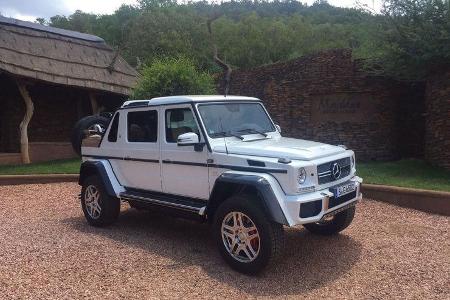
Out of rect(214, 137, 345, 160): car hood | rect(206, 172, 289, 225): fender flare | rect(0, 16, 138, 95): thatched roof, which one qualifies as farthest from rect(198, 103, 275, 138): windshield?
rect(0, 16, 138, 95): thatched roof

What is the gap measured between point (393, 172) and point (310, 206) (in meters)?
5.82

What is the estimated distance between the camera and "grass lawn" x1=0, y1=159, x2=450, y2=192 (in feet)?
27.8

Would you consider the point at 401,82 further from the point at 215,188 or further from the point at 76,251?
the point at 76,251

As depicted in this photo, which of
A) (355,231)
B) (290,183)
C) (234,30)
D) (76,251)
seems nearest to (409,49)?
(355,231)

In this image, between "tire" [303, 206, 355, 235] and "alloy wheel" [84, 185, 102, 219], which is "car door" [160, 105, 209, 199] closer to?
"alloy wheel" [84, 185, 102, 219]

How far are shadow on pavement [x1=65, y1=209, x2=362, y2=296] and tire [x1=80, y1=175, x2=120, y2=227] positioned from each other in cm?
14

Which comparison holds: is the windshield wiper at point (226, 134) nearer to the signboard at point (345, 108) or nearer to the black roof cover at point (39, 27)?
the signboard at point (345, 108)

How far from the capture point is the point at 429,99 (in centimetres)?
1034

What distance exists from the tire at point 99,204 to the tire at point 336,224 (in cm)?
285

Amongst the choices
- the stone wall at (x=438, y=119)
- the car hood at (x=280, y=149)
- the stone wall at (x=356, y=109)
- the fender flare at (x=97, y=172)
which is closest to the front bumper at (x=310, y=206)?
the car hood at (x=280, y=149)

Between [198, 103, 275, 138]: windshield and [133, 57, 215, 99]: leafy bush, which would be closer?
[198, 103, 275, 138]: windshield

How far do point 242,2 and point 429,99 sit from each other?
2928 cm

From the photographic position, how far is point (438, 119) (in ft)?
32.6

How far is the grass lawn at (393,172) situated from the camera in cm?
846
